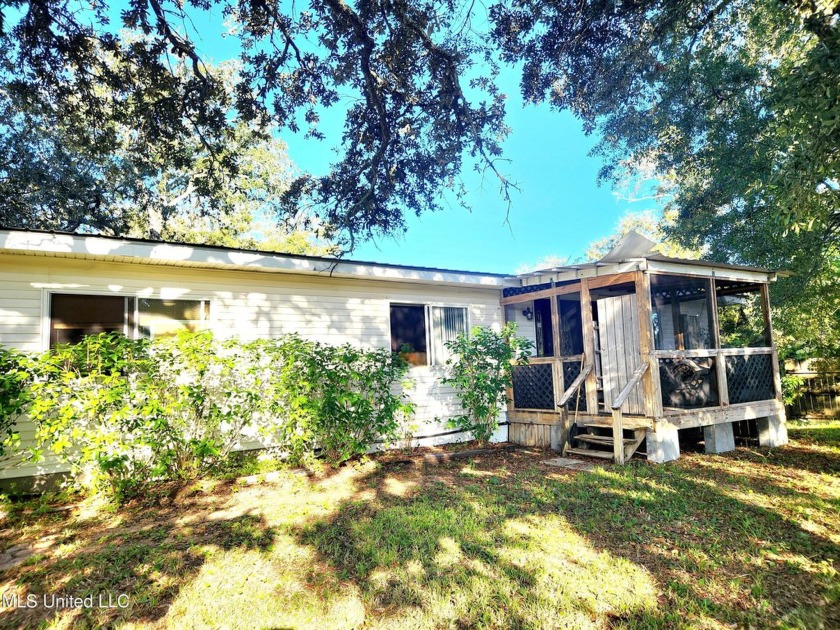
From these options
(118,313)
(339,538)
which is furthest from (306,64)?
(339,538)

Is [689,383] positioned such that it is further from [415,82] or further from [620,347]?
[415,82]

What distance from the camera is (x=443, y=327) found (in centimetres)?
815

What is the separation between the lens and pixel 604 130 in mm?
10859

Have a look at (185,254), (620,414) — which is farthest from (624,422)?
(185,254)

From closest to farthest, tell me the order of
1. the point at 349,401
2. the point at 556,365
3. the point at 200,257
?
the point at 200,257
the point at 349,401
the point at 556,365

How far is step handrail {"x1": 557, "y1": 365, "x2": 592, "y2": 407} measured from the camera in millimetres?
7079

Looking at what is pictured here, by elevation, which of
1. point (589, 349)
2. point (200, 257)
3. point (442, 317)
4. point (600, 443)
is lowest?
point (600, 443)

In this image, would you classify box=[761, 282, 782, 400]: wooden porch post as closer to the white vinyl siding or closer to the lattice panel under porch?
the lattice panel under porch

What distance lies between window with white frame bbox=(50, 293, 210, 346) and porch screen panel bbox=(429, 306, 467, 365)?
373 cm

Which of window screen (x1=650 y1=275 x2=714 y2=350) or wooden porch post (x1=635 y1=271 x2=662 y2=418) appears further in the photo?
window screen (x1=650 y1=275 x2=714 y2=350)

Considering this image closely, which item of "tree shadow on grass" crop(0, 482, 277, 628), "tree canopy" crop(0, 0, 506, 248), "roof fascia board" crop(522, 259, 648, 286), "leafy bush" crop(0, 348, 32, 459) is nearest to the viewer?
"tree shadow on grass" crop(0, 482, 277, 628)

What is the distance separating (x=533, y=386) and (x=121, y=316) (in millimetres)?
6453

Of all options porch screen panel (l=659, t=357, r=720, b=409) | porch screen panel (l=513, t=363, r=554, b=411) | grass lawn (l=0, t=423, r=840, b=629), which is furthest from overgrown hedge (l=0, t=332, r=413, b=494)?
porch screen panel (l=659, t=357, r=720, b=409)

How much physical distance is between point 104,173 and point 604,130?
48.0 ft
